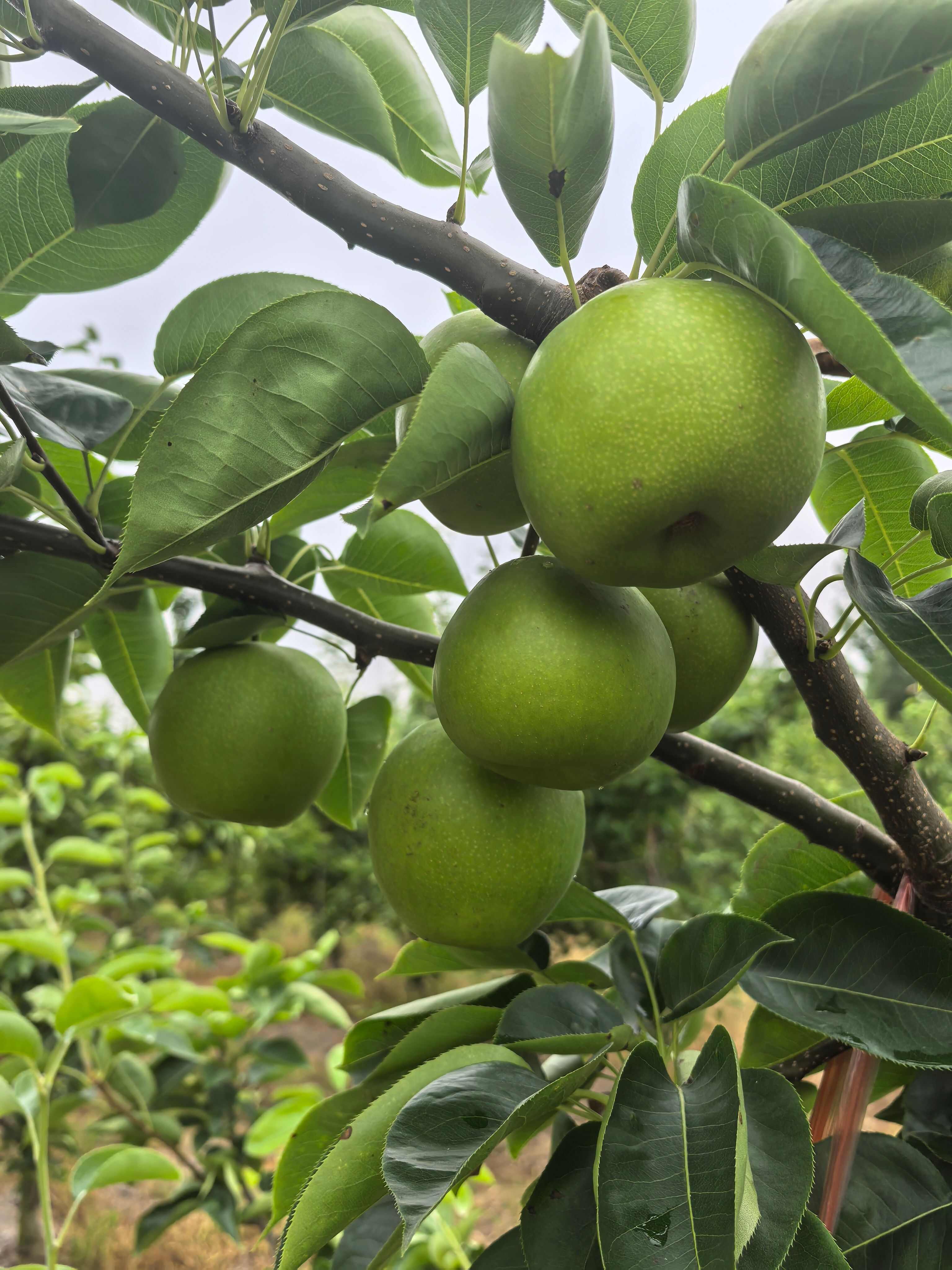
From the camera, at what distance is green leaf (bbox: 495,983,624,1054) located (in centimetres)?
52

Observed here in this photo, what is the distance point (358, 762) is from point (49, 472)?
44cm

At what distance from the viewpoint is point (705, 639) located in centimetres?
58

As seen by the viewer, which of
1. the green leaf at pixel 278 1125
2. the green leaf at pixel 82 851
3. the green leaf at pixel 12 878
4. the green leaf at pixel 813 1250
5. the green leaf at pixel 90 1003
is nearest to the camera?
the green leaf at pixel 813 1250

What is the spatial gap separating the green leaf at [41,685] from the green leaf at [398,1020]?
405 mm

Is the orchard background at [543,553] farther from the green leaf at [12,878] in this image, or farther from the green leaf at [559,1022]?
the green leaf at [12,878]

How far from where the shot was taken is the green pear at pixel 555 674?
0.46m

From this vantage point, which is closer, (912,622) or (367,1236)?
(912,622)

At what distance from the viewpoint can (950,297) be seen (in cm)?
47

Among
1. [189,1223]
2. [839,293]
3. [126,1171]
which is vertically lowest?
[189,1223]

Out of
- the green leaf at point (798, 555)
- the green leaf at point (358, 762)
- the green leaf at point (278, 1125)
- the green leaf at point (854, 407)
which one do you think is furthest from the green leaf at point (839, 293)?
the green leaf at point (278, 1125)

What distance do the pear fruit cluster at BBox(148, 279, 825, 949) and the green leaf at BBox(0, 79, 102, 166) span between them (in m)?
0.31

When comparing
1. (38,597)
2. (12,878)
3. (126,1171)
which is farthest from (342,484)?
(12,878)

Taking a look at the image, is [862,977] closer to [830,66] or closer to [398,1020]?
[398,1020]

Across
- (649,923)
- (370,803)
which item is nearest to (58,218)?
(370,803)
